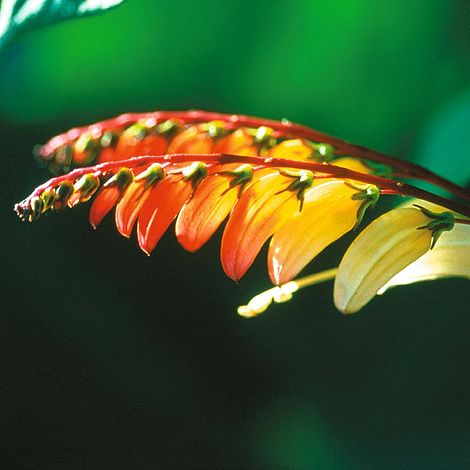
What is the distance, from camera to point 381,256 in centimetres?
22

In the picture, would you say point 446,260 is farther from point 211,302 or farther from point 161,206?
point 211,302

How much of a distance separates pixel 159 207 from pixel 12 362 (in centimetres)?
31

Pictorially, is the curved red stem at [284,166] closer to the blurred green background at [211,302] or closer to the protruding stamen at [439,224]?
the protruding stamen at [439,224]

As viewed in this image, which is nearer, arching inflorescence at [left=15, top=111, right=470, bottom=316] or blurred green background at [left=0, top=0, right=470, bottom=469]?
arching inflorescence at [left=15, top=111, right=470, bottom=316]

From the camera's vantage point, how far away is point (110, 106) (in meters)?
0.49

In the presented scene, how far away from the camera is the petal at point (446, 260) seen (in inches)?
9.6

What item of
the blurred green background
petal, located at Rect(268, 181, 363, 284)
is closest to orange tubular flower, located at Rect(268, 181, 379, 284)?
petal, located at Rect(268, 181, 363, 284)

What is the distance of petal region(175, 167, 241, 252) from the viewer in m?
0.22

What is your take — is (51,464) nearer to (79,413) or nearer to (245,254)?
(79,413)

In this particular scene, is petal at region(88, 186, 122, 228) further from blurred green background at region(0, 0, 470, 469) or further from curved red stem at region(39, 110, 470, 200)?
blurred green background at region(0, 0, 470, 469)

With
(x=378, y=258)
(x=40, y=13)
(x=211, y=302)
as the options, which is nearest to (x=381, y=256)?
(x=378, y=258)

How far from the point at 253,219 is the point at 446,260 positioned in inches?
2.7

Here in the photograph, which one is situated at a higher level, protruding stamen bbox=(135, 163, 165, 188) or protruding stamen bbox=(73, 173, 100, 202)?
protruding stamen bbox=(135, 163, 165, 188)

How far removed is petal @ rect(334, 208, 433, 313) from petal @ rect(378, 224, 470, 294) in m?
0.02
